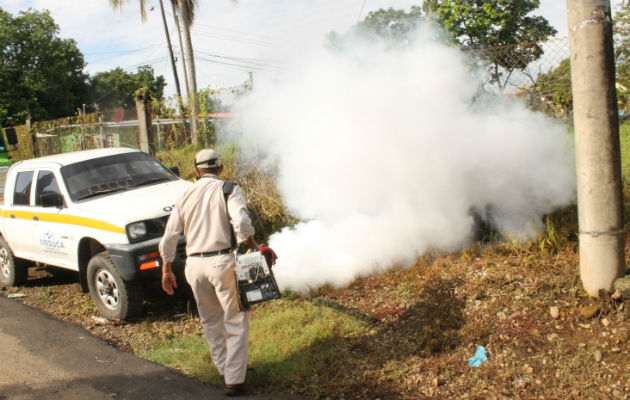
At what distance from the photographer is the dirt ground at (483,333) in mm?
3424

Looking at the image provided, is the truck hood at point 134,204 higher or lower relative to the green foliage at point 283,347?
higher

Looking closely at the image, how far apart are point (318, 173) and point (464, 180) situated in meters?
1.73

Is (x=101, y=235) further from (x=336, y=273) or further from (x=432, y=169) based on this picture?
(x=432, y=169)

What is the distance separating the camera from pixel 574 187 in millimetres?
5461

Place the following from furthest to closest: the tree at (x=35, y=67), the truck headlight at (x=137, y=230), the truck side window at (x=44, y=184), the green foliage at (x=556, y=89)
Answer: the tree at (x=35, y=67), the truck side window at (x=44, y=184), the green foliage at (x=556, y=89), the truck headlight at (x=137, y=230)

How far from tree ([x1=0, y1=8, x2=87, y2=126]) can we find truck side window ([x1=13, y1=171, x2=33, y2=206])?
39.1m

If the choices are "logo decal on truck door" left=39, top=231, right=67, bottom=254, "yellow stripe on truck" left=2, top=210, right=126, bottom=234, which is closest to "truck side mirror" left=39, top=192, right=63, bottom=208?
"yellow stripe on truck" left=2, top=210, right=126, bottom=234

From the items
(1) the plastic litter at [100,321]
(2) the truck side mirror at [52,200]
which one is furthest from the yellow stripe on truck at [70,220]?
(1) the plastic litter at [100,321]

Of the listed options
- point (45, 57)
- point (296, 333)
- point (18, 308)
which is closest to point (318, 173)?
point (296, 333)

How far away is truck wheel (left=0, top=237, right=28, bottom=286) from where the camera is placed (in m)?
7.70

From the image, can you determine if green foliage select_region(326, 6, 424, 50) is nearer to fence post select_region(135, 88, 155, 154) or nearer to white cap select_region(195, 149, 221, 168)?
white cap select_region(195, 149, 221, 168)

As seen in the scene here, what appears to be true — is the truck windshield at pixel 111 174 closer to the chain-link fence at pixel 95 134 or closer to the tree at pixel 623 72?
the chain-link fence at pixel 95 134

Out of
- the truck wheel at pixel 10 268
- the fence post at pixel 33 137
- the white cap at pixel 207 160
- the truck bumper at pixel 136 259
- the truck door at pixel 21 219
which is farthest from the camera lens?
the fence post at pixel 33 137

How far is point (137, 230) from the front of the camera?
5684 mm
